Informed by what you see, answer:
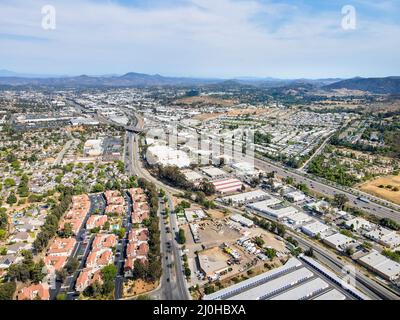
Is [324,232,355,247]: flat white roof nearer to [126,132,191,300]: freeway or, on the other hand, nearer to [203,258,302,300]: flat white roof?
[203,258,302,300]: flat white roof

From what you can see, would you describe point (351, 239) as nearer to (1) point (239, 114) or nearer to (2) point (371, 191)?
(2) point (371, 191)

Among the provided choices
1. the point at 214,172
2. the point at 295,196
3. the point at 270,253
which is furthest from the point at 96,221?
the point at 295,196

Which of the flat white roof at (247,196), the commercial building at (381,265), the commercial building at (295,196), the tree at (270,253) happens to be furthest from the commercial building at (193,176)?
the commercial building at (381,265)

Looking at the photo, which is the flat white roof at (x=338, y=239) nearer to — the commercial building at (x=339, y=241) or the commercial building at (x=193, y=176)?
the commercial building at (x=339, y=241)

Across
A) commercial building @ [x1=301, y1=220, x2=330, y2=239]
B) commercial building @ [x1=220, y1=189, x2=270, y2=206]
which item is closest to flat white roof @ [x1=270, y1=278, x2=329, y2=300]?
commercial building @ [x1=301, y1=220, x2=330, y2=239]

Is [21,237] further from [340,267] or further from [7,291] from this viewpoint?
[340,267]

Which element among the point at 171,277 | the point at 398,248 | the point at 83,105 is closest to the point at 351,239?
the point at 398,248
